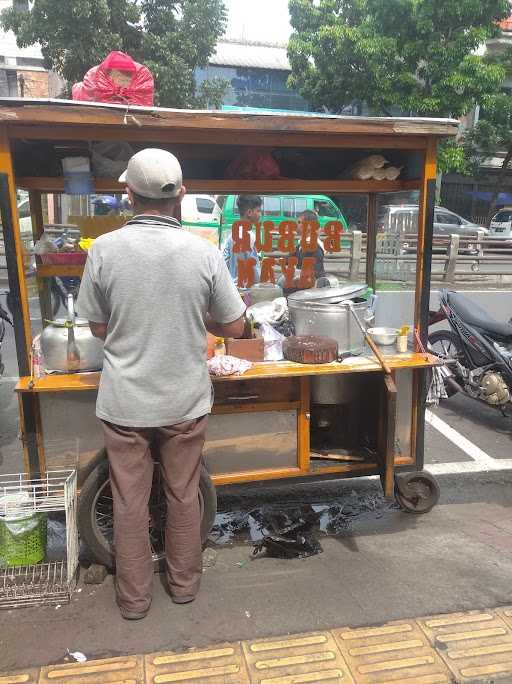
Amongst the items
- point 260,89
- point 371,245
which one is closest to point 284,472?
point 371,245

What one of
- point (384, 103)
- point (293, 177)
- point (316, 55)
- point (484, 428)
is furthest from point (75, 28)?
point (484, 428)

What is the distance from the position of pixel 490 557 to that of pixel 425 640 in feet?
2.79

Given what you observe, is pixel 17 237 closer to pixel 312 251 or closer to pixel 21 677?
pixel 21 677

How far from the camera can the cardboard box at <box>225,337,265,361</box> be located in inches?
127

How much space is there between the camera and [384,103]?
59.1 ft

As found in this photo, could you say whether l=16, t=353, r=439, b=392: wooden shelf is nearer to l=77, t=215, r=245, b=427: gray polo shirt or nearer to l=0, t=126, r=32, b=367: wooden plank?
l=0, t=126, r=32, b=367: wooden plank

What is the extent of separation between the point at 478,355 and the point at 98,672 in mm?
3956

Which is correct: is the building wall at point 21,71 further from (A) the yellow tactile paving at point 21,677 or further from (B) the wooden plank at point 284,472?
(A) the yellow tactile paving at point 21,677

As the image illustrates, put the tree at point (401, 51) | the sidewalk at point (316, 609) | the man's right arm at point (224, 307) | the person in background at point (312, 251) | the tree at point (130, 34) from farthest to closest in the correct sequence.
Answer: the tree at point (401, 51)
the tree at point (130, 34)
the person in background at point (312, 251)
the man's right arm at point (224, 307)
the sidewalk at point (316, 609)

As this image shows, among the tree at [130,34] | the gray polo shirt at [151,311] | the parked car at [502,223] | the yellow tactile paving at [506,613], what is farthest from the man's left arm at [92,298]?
the parked car at [502,223]

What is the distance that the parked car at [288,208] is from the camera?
404cm

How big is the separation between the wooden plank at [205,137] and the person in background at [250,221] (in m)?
0.83

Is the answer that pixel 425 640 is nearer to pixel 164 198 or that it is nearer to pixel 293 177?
pixel 164 198

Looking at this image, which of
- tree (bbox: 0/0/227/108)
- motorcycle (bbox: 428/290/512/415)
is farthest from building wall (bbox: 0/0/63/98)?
motorcycle (bbox: 428/290/512/415)
